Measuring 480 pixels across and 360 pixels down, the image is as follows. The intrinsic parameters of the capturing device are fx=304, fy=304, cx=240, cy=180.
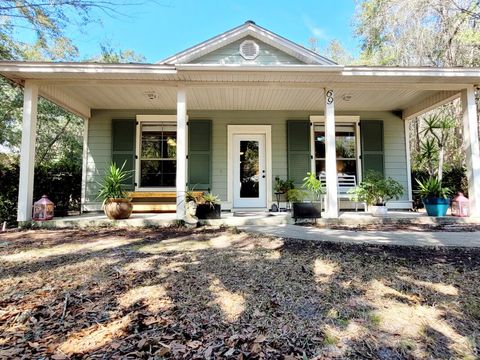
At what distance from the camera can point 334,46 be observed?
17.6 m

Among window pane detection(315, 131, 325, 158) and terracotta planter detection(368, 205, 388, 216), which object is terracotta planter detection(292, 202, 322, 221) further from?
window pane detection(315, 131, 325, 158)

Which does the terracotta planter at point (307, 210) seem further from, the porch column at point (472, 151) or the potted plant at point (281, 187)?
the porch column at point (472, 151)

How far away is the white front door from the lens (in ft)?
24.3

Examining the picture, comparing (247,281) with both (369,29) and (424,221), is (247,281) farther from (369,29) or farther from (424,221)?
(369,29)

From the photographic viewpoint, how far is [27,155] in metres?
5.13

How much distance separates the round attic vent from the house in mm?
19

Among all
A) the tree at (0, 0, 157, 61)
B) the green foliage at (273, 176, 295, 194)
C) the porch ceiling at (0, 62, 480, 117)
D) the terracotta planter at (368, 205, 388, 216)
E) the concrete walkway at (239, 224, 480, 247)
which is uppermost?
the tree at (0, 0, 157, 61)

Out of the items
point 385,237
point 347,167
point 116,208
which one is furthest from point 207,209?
point 347,167

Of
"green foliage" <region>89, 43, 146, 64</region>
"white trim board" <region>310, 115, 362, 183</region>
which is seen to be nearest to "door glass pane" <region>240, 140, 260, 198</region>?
"white trim board" <region>310, 115, 362, 183</region>

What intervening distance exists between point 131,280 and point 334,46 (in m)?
18.6

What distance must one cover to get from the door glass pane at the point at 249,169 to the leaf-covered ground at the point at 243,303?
13.5ft

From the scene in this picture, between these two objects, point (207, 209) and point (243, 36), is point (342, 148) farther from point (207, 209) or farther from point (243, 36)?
point (207, 209)

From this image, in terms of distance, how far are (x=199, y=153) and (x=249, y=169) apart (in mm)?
1277

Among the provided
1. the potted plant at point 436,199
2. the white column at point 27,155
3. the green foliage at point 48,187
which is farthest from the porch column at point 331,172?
the green foliage at point 48,187
